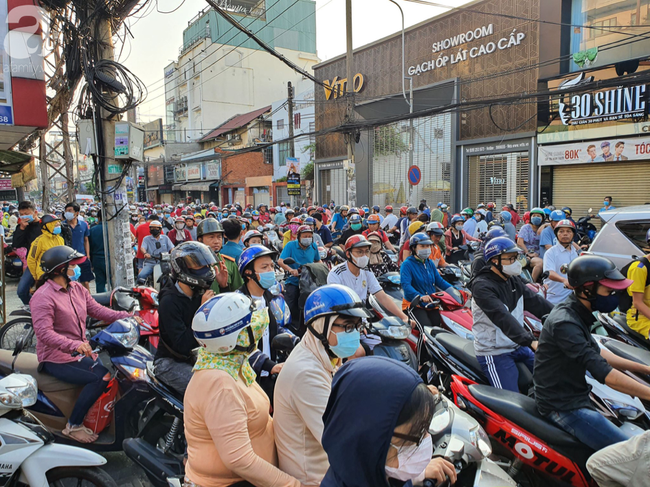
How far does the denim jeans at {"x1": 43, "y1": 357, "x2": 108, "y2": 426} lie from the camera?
3859mm

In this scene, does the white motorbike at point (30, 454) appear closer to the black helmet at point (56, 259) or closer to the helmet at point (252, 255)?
the black helmet at point (56, 259)

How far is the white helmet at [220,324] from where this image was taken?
221cm

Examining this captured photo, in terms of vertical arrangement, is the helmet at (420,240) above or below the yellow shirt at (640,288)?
above

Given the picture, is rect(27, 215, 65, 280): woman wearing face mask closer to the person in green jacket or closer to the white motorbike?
the person in green jacket

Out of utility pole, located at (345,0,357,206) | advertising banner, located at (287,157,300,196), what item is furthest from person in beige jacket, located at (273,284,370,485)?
advertising banner, located at (287,157,300,196)

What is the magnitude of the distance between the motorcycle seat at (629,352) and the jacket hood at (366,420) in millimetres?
3458

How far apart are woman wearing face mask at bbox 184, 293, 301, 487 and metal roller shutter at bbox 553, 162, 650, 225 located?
1732 centimetres

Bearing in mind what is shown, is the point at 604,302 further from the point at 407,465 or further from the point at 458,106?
the point at 458,106

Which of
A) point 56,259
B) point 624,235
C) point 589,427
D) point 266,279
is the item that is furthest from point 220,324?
point 624,235

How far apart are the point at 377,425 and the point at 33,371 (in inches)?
146

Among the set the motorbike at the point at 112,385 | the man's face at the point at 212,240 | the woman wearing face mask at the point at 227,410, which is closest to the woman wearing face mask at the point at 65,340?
the motorbike at the point at 112,385

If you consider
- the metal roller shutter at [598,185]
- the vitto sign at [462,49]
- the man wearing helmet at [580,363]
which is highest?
the vitto sign at [462,49]

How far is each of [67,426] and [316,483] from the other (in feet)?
9.01

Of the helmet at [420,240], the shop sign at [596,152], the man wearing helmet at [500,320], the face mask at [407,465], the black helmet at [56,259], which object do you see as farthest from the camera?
the shop sign at [596,152]
